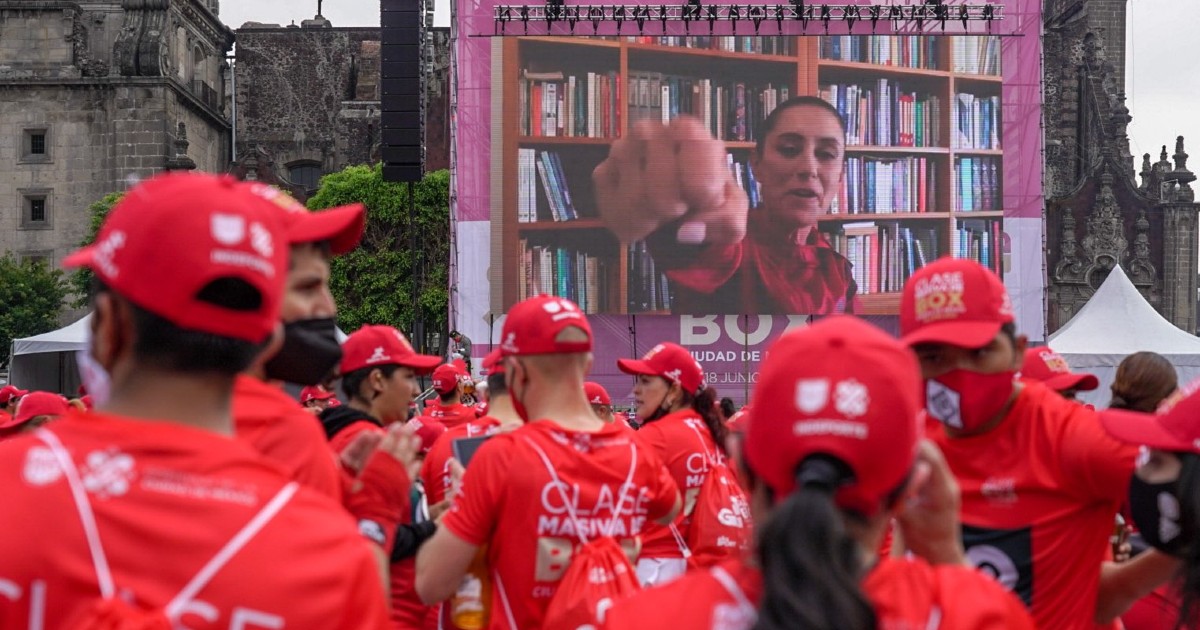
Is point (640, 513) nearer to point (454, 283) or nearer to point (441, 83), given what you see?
point (454, 283)

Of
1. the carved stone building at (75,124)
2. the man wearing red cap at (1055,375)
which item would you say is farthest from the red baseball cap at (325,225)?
the carved stone building at (75,124)

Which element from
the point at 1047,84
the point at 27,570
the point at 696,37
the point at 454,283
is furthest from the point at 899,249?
the point at 27,570

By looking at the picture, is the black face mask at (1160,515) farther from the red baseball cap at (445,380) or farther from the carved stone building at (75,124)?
the carved stone building at (75,124)

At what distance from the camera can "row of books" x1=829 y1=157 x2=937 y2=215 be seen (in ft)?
84.0

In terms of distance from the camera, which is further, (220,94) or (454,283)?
(220,94)

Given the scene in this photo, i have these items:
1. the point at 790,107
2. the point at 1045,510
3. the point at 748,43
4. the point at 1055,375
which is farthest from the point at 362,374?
the point at 748,43

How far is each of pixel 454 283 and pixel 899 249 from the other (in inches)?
337

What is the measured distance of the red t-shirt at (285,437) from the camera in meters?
2.73

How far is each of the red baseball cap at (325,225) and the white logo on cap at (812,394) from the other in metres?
1.12

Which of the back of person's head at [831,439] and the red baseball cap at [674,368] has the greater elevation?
the back of person's head at [831,439]

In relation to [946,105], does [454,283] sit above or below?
below

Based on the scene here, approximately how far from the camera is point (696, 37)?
2567 centimetres

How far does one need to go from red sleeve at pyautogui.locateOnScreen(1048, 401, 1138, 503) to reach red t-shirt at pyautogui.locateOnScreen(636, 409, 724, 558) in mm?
3381

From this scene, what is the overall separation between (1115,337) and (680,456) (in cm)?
1490
